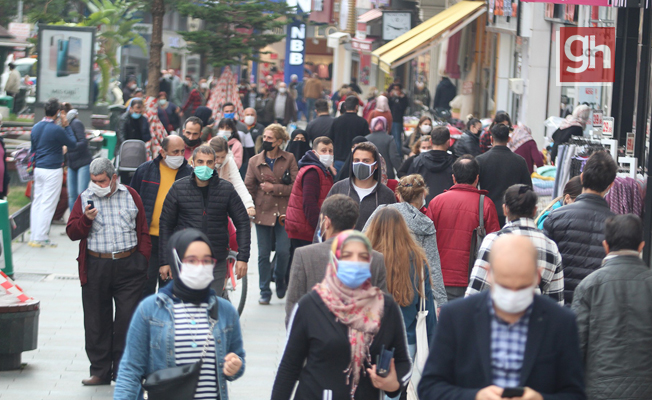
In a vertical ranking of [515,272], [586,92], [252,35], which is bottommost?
[515,272]

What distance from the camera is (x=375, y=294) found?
406 centimetres

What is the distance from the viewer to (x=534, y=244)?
5.62 m

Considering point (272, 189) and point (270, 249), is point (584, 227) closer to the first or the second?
point (272, 189)

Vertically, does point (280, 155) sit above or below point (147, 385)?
above

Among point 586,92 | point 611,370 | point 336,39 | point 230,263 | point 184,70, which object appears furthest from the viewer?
point 184,70

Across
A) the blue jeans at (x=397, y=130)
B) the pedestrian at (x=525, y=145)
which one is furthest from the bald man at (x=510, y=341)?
the blue jeans at (x=397, y=130)

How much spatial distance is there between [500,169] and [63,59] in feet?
41.7

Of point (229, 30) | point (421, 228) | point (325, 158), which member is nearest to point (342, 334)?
point (421, 228)

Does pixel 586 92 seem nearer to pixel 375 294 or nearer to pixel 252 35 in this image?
pixel 375 294

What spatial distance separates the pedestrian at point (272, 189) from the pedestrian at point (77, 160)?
15.0 ft

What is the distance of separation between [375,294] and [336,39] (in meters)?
37.9

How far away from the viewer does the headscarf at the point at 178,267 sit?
13.4 ft

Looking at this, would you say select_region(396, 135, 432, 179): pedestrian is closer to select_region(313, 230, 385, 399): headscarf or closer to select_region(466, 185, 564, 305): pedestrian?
select_region(466, 185, 564, 305): pedestrian

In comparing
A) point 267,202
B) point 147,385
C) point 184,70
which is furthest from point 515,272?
point 184,70
